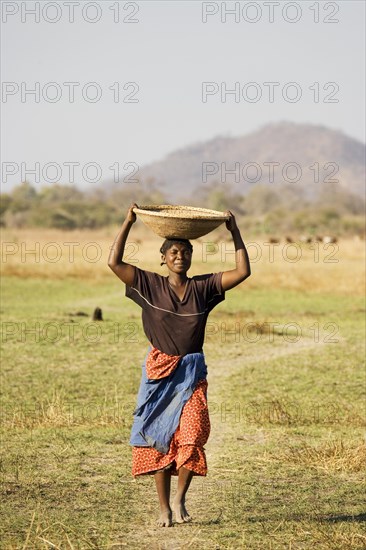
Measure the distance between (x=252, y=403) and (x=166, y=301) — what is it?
5.96m

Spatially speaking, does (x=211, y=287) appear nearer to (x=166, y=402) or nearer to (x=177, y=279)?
(x=177, y=279)

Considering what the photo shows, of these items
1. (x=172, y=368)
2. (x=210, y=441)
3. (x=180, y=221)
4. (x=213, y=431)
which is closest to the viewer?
(x=180, y=221)

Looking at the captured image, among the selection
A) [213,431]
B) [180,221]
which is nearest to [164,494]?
[180,221]

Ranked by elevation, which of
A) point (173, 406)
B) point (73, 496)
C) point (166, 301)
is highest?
point (166, 301)

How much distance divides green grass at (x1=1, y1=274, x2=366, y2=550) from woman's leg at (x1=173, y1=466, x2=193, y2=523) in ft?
0.25

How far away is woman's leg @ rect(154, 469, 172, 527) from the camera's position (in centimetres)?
674

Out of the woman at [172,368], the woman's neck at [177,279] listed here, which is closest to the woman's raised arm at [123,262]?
the woman at [172,368]

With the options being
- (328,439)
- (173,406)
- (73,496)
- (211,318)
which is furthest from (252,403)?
(211,318)

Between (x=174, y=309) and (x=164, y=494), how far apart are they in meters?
1.16


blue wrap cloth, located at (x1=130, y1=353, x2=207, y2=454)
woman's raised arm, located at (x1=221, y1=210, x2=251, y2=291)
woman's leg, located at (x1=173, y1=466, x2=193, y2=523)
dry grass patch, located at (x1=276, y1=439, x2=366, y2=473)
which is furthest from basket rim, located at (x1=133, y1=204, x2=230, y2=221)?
dry grass patch, located at (x1=276, y1=439, x2=366, y2=473)

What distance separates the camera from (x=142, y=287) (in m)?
6.81

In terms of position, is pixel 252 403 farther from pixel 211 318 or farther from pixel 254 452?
pixel 211 318

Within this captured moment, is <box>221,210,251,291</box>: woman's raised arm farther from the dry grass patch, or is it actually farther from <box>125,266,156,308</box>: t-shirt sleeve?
the dry grass patch

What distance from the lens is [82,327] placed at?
65.1 feet
